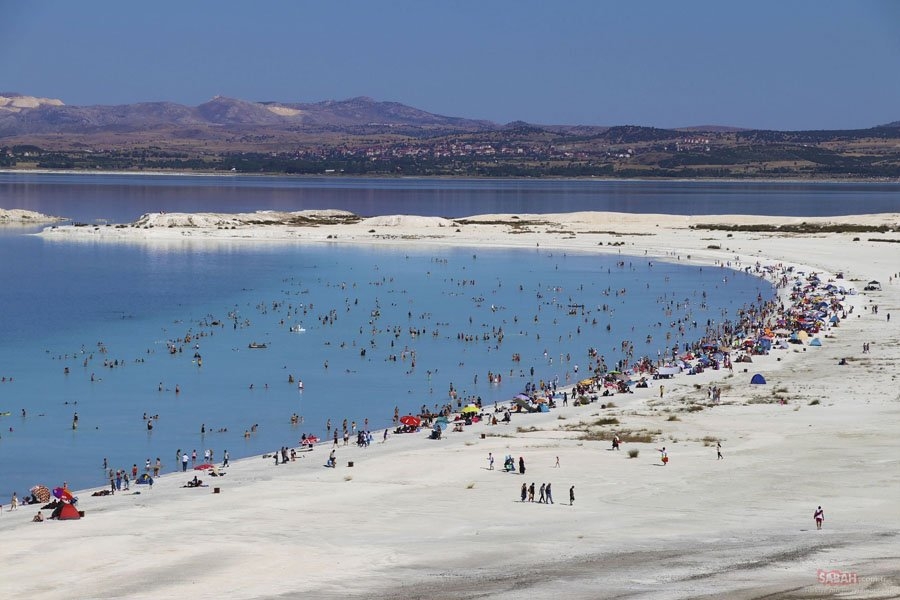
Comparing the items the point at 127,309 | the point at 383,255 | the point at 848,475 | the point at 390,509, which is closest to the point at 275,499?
the point at 390,509

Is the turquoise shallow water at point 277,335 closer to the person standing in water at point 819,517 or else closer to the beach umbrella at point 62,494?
the beach umbrella at point 62,494

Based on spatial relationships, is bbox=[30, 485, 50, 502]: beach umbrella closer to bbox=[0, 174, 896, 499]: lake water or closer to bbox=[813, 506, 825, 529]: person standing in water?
bbox=[0, 174, 896, 499]: lake water

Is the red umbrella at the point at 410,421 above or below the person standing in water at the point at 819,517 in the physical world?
below

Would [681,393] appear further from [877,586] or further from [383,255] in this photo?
[383,255]

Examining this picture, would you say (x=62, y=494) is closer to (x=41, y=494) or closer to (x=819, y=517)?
(x=41, y=494)

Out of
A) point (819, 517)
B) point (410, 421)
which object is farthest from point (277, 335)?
point (819, 517)

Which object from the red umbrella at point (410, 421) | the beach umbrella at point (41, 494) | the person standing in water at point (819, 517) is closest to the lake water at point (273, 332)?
the red umbrella at point (410, 421)

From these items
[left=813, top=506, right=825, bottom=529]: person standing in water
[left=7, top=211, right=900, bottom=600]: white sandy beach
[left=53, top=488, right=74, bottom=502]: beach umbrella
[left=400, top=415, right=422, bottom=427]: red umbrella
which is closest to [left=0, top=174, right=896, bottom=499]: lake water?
[left=400, top=415, right=422, bottom=427]: red umbrella
